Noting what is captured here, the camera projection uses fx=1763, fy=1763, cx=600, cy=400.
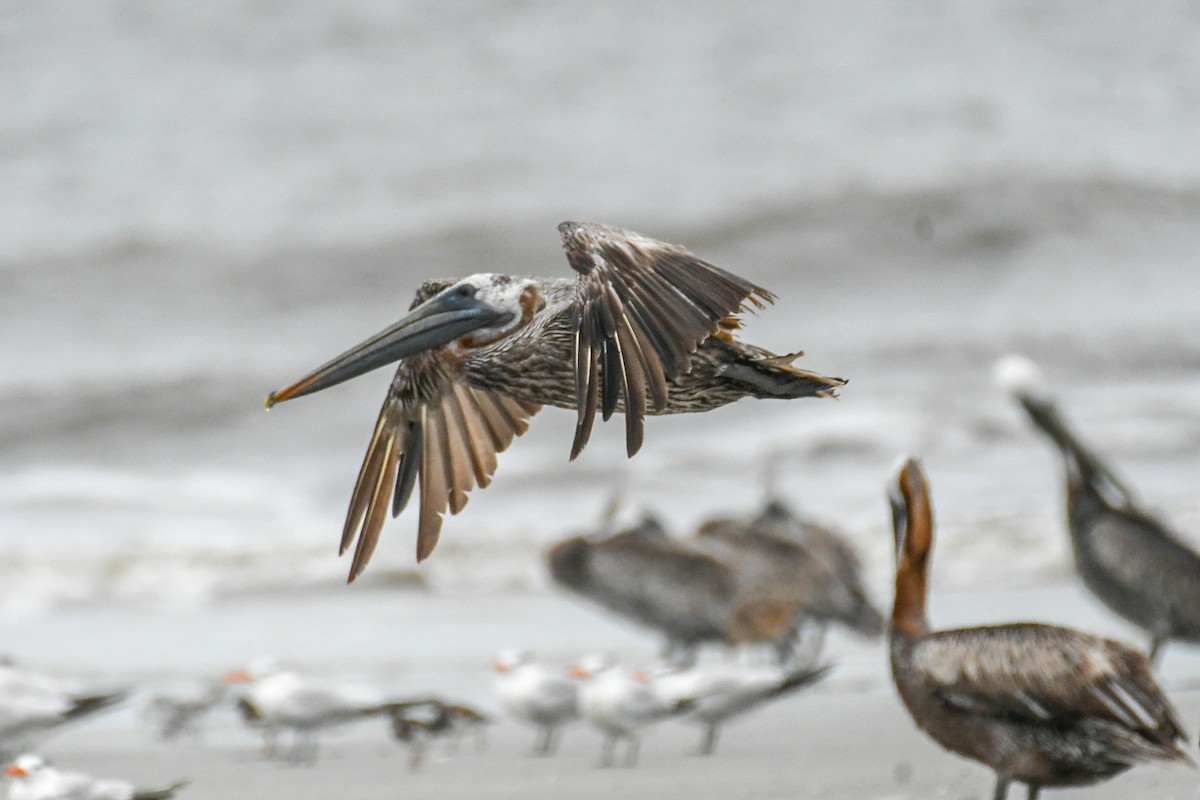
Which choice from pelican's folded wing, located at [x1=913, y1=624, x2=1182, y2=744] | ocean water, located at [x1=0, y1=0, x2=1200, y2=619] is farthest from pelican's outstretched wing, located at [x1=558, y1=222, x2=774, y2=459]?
ocean water, located at [x1=0, y1=0, x2=1200, y2=619]

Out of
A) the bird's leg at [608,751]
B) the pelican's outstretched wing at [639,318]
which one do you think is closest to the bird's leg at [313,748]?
the bird's leg at [608,751]

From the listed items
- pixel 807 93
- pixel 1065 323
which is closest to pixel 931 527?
pixel 1065 323

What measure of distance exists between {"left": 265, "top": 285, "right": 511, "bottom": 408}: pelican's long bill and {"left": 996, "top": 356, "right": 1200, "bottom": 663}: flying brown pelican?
3.28 meters

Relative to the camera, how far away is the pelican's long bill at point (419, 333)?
3.99 meters

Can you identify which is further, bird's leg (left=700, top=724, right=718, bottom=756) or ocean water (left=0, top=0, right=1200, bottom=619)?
ocean water (left=0, top=0, right=1200, bottom=619)

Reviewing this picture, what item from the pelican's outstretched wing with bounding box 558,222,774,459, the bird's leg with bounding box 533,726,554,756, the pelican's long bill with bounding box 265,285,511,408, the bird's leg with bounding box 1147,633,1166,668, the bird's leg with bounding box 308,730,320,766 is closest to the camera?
the pelican's outstretched wing with bounding box 558,222,774,459

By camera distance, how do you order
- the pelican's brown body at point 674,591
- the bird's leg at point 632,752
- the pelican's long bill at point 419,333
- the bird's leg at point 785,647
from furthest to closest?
the bird's leg at point 785,647
the pelican's brown body at point 674,591
the bird's leg at point 632,752
the pelican's long bill at point 419,333

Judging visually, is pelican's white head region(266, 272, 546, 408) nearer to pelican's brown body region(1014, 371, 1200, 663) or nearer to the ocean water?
pelican's brown body region(1014, 371, 1200, 663)

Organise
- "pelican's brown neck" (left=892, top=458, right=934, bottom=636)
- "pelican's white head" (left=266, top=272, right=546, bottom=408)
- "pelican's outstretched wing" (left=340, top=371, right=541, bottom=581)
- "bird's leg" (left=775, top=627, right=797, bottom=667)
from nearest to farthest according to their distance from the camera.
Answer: "pelican's white head" (left=266, top=272, right=546, bottom=408) → "pelican's outstretched wing" (left=340, top=371, right=541, bottom=581) → "pelican's brown neck" (left=892, top=458, right=934, bottom=636) → "bird's leg" (left=775, top=627, right=797, bottom=667)

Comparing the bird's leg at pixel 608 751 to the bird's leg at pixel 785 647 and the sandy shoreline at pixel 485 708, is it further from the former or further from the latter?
the bird's leg at pixel 785 647

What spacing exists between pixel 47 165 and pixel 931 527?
18988 millimetres

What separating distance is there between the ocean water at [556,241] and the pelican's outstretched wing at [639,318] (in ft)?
22.4

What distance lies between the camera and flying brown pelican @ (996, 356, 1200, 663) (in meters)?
6.62

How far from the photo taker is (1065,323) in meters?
17.0
